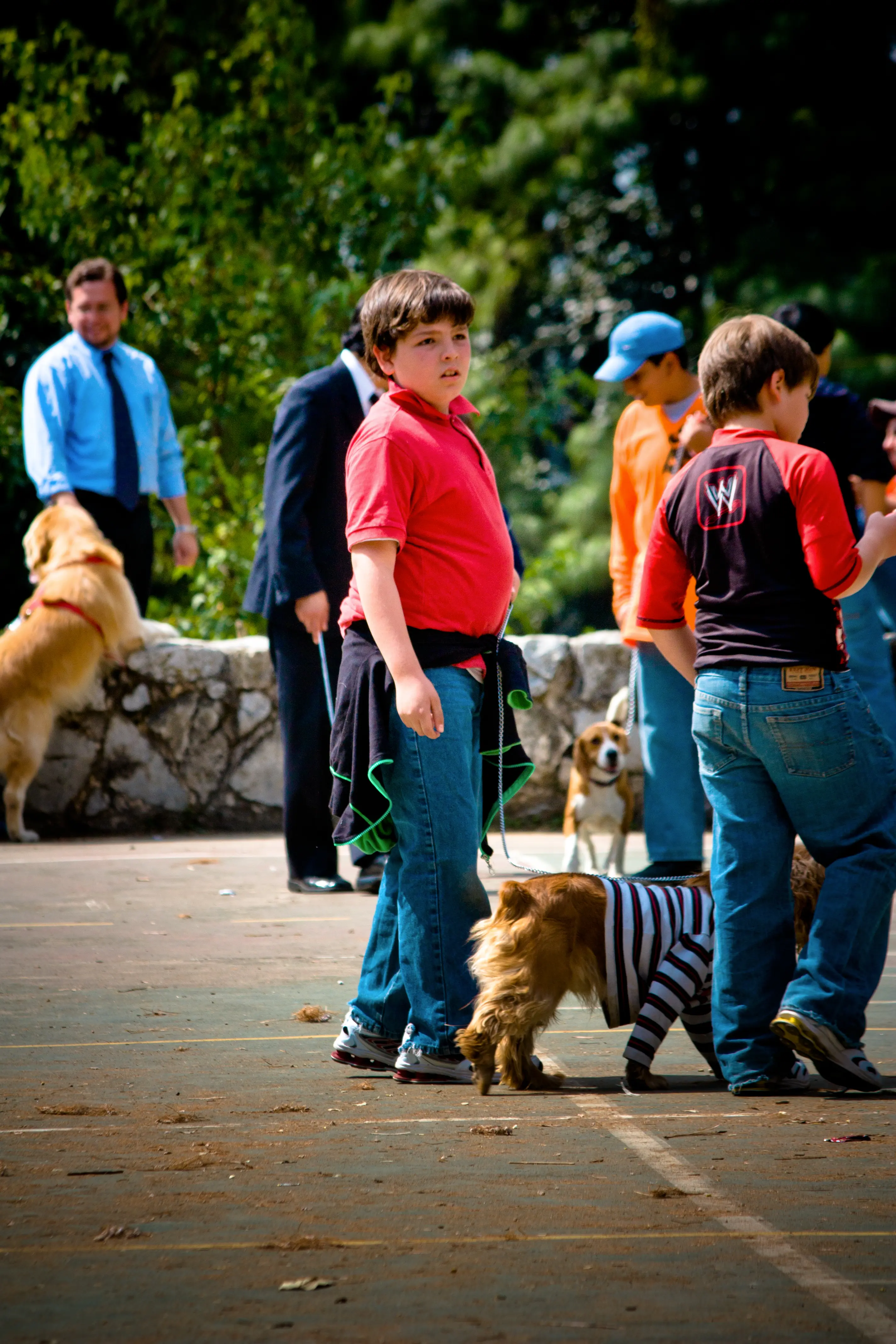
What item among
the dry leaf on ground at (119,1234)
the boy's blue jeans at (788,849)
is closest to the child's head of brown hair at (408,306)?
the boy's blue jeans at (788,849)

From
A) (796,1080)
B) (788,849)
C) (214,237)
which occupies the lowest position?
(796,1080)

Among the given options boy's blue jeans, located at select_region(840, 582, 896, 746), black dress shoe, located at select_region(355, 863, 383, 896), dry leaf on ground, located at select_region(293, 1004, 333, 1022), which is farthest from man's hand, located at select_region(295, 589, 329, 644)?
boy's blue jeans, located at select_region(840, 582, 896, 746)

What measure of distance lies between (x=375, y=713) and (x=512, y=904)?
1.69 ft

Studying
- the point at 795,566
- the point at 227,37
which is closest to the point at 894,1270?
the point at 795,566

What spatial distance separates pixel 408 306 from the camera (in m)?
3.70

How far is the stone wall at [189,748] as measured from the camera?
831 centimetres

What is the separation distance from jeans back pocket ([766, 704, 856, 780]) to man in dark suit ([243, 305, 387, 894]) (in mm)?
2725

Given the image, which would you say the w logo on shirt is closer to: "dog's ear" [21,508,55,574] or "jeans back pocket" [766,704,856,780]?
"jeans back pocket" [766,704,856,780]

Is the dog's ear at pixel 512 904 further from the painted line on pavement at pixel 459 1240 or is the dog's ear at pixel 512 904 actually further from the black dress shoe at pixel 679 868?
the black dress shoe at pixel 679 868

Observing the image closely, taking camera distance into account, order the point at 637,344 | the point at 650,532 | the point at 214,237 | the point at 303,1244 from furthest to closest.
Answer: the point at 214,237, the point at 637,344, the point at 650,532, the point at 303,1244

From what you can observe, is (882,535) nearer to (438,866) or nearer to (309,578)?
(438,866)

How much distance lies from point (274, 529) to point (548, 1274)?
4089 mm

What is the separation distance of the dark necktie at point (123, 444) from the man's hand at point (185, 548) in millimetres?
382

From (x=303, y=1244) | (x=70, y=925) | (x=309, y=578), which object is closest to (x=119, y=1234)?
(x=303, y=1244)
